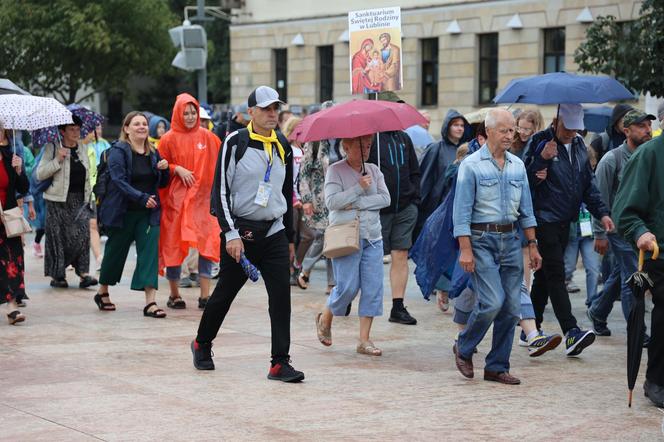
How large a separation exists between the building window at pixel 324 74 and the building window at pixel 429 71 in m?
4.22

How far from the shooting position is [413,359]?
945 centimetres

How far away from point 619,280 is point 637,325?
10.2 feet

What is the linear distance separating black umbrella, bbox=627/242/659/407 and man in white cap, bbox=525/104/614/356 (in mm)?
1782

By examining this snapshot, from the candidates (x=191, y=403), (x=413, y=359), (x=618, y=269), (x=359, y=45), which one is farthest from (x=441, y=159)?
(x=191, y=403)

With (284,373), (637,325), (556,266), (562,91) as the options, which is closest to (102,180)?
(284,373)

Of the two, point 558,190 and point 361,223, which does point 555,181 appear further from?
point 361,223

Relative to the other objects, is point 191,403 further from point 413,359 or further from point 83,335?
point 83,335

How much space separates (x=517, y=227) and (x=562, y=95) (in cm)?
132

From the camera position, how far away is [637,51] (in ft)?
53.3

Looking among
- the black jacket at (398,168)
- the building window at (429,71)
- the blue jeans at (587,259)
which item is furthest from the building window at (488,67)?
the black jacket at (398,168)

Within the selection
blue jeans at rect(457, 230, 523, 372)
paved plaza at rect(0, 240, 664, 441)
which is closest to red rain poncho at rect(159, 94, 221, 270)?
paved plaza at rect(0, 240, 664, 441)

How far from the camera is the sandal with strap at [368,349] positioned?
955 centimetres

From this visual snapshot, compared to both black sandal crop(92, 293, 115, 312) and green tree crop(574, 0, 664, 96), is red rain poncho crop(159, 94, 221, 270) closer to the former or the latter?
black sandal crop(92, 293, 115, 312)

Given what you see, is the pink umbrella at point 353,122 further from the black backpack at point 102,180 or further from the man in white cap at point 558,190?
the black backpack at point 102,180
